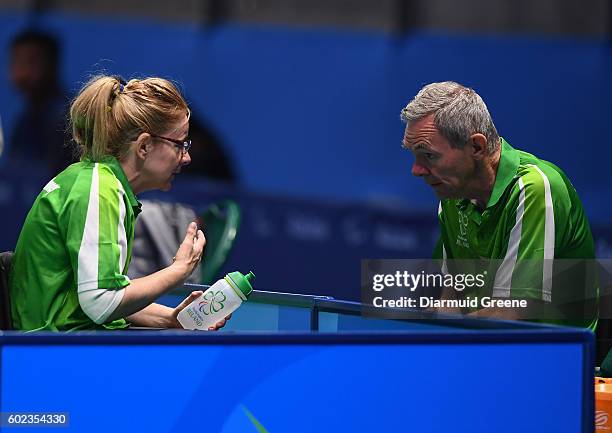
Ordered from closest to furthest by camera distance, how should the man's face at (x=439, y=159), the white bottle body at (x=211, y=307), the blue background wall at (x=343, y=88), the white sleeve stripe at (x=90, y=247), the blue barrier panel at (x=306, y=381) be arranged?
1. the blue barrier panel at (x=306, y=381)
2. the white sleeve stripe at (x=90, y=247)
3. the white bottle body at (x=211, y=307)
4. the man's face at (x=439, y=159)
5. the blue background wall at (x=343, y=88)

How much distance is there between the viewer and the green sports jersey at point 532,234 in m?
4.45

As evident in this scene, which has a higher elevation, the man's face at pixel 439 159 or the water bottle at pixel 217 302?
the man's face at pixel 439 159

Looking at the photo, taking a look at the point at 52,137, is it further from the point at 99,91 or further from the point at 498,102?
the point at 99,91

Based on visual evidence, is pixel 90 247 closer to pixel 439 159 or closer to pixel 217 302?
pixel 217 302

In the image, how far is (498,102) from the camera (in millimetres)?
8047

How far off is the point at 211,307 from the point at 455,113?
3.20ft

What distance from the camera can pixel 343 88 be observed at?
27.7ft

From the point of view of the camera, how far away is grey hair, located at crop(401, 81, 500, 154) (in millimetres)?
4531

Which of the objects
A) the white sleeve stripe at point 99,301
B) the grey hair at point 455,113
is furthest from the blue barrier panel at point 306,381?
the grey hair at point 455,113

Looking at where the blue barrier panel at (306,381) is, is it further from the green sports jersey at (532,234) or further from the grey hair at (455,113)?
the grey hair at (455,113)

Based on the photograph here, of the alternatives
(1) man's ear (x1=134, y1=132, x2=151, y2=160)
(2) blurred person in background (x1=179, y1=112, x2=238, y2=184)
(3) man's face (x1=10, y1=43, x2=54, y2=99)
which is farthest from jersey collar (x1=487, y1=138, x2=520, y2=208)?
(3) man's face (x1=10, y1=43, x2=54, y2=99)

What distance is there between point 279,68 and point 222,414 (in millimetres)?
5131

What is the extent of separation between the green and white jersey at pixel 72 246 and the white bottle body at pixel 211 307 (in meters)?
0.27

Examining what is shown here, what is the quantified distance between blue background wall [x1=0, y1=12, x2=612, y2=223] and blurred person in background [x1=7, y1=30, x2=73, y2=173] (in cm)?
9
